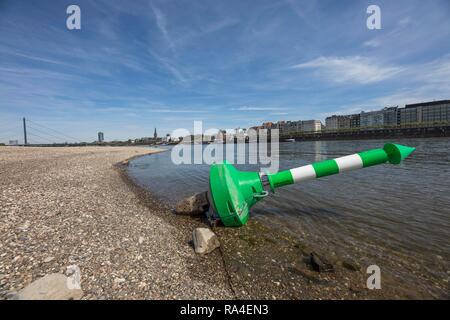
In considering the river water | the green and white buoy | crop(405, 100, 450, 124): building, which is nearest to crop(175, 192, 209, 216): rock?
the green and white buoy

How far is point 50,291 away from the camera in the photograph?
320 cm

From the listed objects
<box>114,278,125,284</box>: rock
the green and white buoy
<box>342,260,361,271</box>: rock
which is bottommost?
<box>342,260,361,271</box>: rock

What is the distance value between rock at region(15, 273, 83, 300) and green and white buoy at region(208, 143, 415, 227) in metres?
3.54

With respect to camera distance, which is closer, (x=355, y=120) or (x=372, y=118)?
(x=372, y=118)

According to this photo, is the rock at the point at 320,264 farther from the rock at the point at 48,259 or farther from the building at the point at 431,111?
the building at the point at 431,111

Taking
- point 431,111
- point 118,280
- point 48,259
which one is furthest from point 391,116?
point 48,259

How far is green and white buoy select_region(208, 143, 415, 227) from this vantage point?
5.77m

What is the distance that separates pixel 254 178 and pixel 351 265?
3319 mm

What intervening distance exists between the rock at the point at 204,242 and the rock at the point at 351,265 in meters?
3.23

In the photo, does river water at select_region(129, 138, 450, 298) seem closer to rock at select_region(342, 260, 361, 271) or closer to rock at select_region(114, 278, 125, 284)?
rock at select_region(342, 260, 361, 271)

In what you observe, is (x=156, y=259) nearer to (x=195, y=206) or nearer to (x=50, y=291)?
(x=50, y=291)

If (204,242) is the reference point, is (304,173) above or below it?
above

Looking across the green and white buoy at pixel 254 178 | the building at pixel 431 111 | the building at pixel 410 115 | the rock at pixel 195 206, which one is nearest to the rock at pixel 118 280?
the green and white buoy at pixel 254 178

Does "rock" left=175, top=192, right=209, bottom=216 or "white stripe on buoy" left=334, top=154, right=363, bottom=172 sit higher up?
"white stripe on buoy" left=334, top=154, right=363, bottom=172
